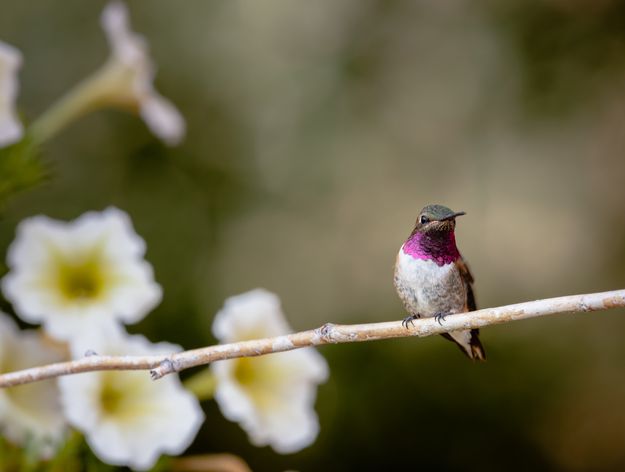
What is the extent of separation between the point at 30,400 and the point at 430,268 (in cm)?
41

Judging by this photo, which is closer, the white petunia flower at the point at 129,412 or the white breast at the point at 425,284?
the white breast at the point at 425,284

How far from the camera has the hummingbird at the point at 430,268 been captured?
35 cm

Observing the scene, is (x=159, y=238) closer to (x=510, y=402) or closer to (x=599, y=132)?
(x=510, y=402)

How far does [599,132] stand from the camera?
256 cm

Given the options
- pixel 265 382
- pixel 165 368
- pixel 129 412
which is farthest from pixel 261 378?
pixel 165 368

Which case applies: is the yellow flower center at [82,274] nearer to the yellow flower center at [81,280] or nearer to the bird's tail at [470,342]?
the yellow flower center at [81,280]

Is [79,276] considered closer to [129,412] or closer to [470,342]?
[129,412]

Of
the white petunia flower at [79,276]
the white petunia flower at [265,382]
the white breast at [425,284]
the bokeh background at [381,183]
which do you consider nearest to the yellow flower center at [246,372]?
the white petunia flower at [265,382]

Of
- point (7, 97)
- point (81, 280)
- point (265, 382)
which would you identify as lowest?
point (265, 382)

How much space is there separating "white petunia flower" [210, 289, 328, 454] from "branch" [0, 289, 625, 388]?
8.0 inches

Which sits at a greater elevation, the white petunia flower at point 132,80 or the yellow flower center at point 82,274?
the white petunia flower at point 132,80

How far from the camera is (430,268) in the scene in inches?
14.2

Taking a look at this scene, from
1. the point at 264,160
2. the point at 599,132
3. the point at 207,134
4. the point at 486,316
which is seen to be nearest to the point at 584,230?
the point at 599,132

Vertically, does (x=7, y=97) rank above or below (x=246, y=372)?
above
